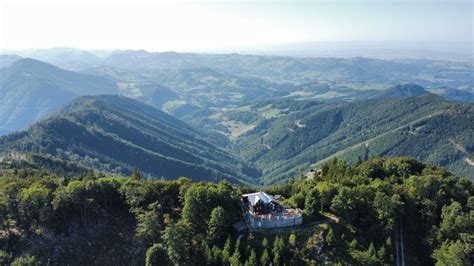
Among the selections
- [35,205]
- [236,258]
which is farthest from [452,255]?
[35,205]

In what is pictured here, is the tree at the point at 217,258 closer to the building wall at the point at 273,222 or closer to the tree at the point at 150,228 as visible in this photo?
the building wall at the point at 273,222

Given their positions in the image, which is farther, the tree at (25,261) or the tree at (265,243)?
the tree at (265,243)

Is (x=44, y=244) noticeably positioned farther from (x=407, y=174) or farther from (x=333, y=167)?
(x=407, y=174)

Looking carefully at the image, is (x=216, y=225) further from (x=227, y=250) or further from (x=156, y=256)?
(x=156, y=256)

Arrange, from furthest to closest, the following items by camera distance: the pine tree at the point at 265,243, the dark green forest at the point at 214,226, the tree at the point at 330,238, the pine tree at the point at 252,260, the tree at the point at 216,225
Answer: the tree at the point at 216,225
the tree at the point at 330,238
the dark green forest at the point at 214,226
the pine tree at the point at 265,243
the pine tree at the point at 252,260

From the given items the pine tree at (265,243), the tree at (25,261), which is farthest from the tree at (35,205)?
the pine tree at (265,243)

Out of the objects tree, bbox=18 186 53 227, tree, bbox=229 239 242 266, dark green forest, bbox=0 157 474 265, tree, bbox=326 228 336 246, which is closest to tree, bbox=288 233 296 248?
dark green forest, bbox=0 157 474 265

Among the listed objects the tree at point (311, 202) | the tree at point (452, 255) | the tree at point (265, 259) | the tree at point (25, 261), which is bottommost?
the tree at point (452, 255)
